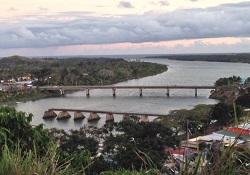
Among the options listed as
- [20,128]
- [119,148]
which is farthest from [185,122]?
[20,128]

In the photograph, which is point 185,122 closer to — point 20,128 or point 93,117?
point 93,117

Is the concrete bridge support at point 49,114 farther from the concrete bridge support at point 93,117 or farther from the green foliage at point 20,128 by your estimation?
the green foliage at point 20,128

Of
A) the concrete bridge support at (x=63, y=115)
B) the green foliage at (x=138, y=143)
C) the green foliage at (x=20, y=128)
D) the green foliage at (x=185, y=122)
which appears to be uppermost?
the green foliage at (x=20, y=128)

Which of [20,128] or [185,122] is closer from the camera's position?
[20,128]

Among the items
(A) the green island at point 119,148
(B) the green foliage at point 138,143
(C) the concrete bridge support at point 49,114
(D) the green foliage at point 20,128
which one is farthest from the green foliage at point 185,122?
(C) the concrete bridge support at point 49,114

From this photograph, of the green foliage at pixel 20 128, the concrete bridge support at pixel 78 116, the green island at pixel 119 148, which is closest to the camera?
the green island at pixel 119 148

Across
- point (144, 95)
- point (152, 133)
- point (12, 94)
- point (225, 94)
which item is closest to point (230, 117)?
point (152, 133)

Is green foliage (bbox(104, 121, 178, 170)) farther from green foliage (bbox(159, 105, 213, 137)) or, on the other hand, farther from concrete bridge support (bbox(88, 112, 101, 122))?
concrete bridge support (bbox(88, 112, 101, 122))

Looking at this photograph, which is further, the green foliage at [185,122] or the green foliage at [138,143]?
the green foliage at [185,122]

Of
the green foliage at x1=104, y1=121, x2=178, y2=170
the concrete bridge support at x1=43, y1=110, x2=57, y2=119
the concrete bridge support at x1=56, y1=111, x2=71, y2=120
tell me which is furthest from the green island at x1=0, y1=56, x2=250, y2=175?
the concrete bridge support at x1=43, y1=110, x2=57, y2=119

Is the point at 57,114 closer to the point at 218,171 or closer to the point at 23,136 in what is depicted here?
the point at 23,136

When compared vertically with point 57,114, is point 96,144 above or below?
above
